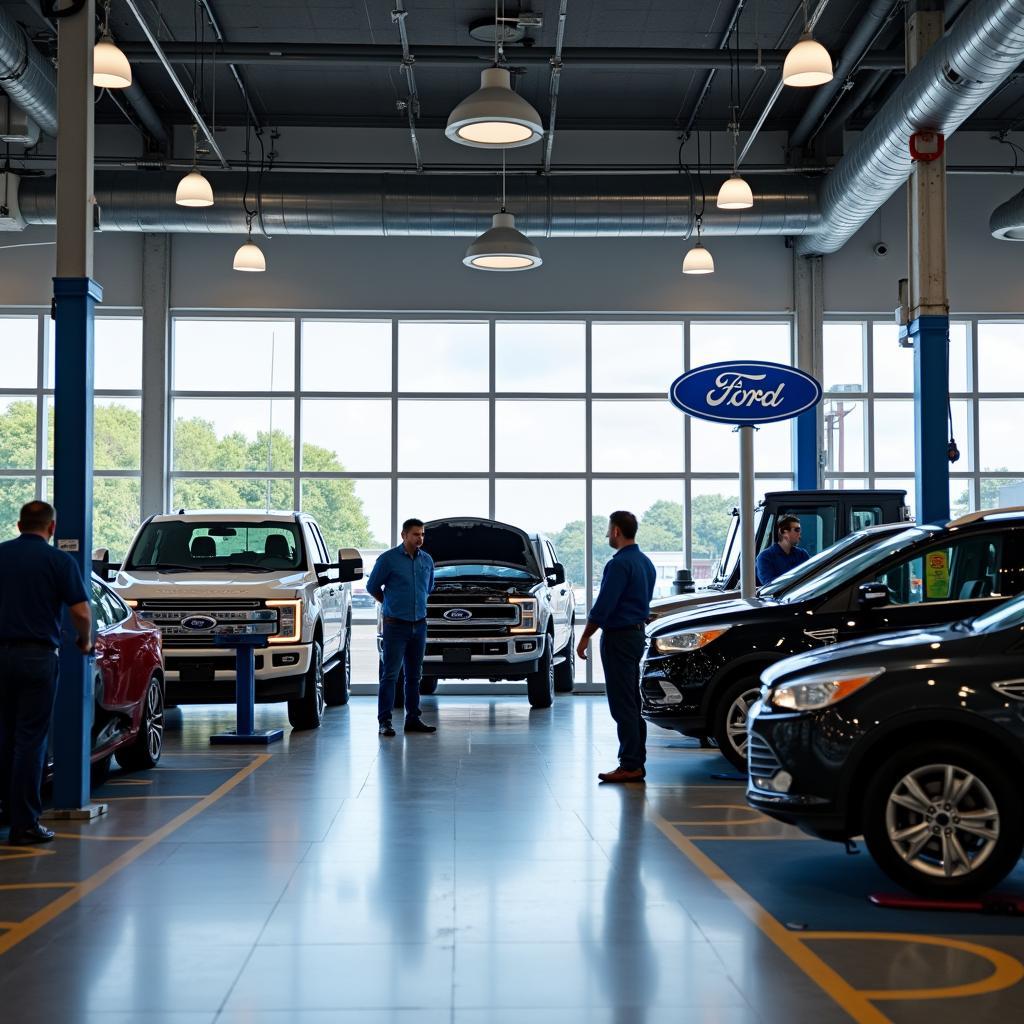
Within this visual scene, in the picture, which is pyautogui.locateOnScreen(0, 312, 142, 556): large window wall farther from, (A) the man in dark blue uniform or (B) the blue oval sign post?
(A) the man in dark blue uniform

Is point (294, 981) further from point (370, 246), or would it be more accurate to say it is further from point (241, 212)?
point (370, 246)

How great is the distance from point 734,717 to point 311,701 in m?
5.05

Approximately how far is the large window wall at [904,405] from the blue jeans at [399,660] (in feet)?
30.2

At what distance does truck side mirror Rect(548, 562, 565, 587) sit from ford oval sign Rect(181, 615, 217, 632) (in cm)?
489

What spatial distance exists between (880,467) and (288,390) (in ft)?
28.9

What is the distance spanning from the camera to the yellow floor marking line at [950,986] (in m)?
4.84

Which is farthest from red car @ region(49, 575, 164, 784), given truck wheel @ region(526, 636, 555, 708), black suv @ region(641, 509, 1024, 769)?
truck wheel @ region(526, 636, 555, 708)

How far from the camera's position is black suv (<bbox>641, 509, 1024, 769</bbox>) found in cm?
923

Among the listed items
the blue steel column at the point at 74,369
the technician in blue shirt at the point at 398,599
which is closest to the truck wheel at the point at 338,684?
the technician in blue shirt at the point at 398,599

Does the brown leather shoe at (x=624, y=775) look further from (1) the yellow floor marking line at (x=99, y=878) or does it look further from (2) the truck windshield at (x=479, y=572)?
(2) the truck windshield at (x=479, y=572)

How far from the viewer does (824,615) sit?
9664 mm

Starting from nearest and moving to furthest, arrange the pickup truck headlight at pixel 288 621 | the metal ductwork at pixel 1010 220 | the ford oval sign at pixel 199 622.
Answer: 1. the ford oval sign at pixel 199 622
2. the pickup truck headlight at pixel 288 621
3. the metal ductwork at pixel 1010 220

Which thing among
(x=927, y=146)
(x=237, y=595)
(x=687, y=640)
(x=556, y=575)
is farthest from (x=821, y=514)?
(x=237, y=595)

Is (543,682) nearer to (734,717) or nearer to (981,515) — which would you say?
(734,717)
